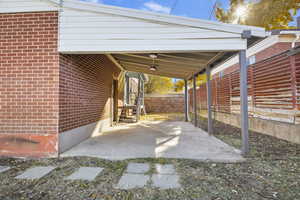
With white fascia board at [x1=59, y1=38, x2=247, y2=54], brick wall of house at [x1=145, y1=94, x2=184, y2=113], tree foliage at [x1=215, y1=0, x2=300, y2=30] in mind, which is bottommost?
brick wall of house at [x1=145, y1=94, x2=184, y2=113]

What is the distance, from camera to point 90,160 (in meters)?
2.94

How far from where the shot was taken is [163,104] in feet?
45.8

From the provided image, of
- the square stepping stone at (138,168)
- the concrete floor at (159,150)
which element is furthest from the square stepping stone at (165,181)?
the concrete floor at (159,150)

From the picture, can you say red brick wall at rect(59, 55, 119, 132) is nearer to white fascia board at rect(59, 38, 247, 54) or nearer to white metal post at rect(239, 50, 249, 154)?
white fascia board at rect(59, 38, 247, 54)

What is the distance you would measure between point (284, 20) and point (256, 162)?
8.71 meters

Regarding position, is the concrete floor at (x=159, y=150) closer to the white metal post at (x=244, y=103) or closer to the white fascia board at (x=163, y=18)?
the white metal post at (x=244, y=103)

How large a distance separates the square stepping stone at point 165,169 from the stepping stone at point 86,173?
97cm

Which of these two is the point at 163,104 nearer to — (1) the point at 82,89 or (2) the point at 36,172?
(1) the point at 82,89

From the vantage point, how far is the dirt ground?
Result: 1.89 m

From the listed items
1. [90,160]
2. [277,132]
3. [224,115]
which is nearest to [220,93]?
[224,115]

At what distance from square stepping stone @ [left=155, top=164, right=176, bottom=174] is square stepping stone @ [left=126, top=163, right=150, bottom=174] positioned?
6.8 inches

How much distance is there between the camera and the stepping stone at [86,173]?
228 cm

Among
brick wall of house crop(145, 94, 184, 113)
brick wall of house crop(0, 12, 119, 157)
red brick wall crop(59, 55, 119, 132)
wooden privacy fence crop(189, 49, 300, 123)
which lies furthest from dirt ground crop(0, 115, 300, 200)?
brick wall of house crop(145, 94, 184, 113)

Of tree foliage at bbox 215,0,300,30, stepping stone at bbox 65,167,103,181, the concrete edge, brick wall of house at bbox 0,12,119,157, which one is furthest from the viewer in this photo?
tree foliage at bbox 215,0,300,30
